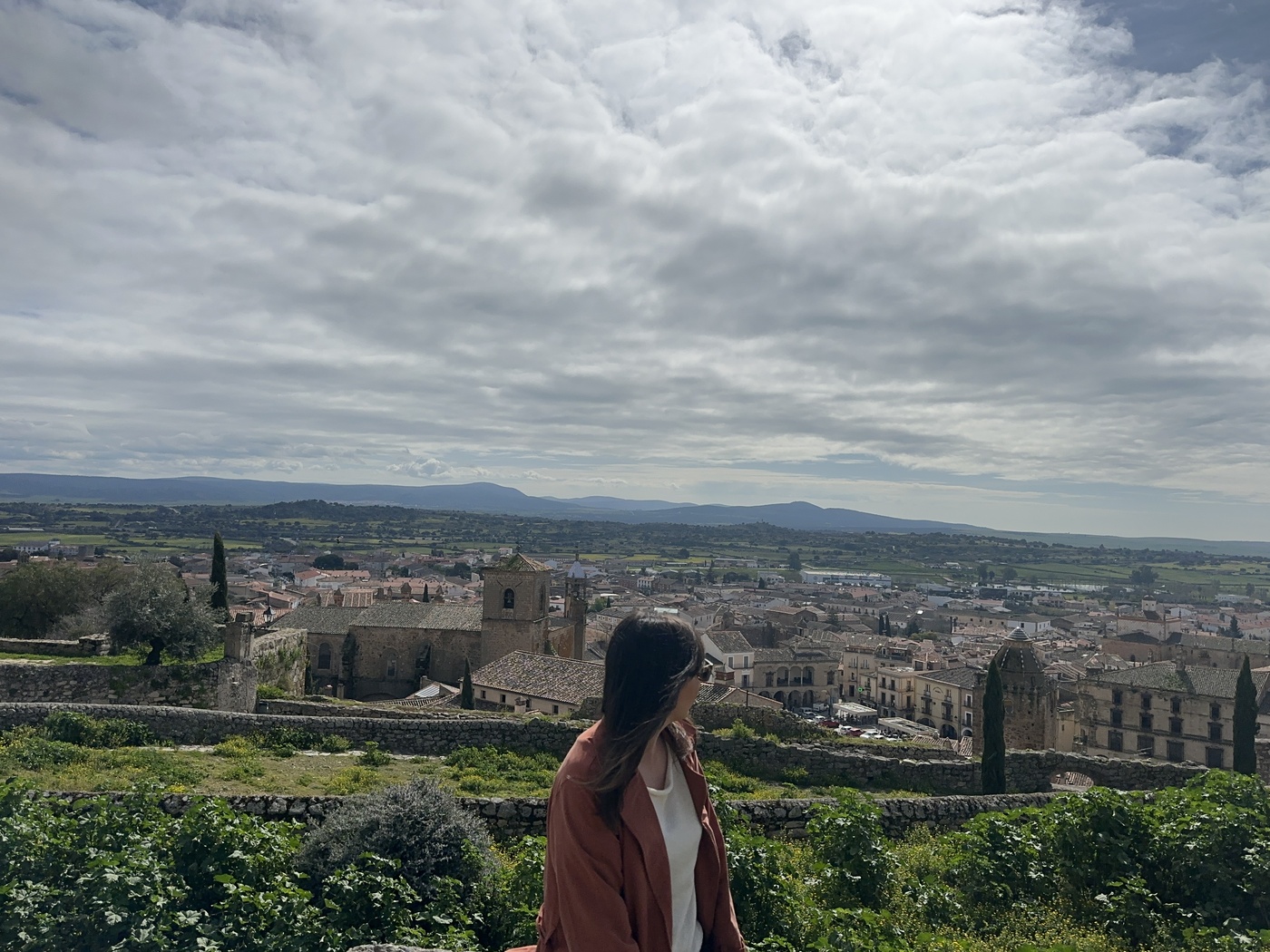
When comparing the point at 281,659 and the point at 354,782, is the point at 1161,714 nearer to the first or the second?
the point at 281,659

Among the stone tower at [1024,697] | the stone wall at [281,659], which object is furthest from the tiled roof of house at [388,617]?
the stone tower at [1024,697]

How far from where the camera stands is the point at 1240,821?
7.70 meters

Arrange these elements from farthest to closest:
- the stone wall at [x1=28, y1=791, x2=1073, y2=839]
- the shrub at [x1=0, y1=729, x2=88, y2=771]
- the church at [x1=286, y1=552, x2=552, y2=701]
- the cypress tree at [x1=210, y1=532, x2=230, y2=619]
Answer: the church at [x1=286, y1=552, x2=552, y2=701] < the cypress tree at [x1=210, y1=532, x2=230, y2=619] < the shrub at [x1=0, y1=729, x2=88, y2=771] < the stone wall at [x1=28, y1=791, x2=1073, y2=839]

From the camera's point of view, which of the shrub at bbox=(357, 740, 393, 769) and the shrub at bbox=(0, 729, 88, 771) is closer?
the shrub at bbox=(0, 729, 88, 771)

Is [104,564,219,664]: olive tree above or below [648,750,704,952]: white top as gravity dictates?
below

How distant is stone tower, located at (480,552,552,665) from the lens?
4069 cm

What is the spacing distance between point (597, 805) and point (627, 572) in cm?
17328

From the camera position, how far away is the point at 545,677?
101 ft

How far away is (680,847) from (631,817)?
306mm

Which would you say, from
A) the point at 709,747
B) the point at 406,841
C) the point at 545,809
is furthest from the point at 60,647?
the point at 406,841

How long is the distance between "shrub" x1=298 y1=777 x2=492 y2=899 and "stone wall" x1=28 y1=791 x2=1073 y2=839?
55.1 inches

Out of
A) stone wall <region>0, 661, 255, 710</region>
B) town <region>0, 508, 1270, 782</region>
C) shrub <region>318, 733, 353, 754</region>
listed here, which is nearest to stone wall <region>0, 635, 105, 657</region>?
town <region>0, 508, 1270, 782</region>

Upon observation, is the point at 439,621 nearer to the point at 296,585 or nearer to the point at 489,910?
the point at 489,910

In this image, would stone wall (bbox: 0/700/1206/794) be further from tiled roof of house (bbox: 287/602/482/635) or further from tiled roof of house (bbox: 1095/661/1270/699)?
tiled roof of house (bbox: 1095/661/1270/699)
